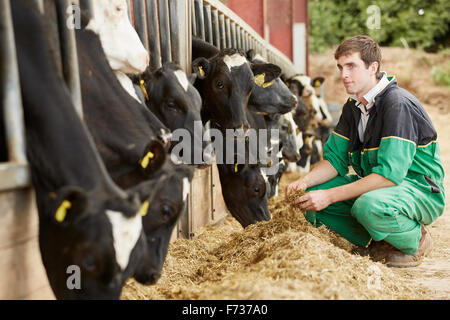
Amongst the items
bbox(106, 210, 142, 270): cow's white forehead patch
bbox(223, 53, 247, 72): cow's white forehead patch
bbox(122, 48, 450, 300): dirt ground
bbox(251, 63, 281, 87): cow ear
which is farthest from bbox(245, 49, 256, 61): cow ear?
bbox(106, 210, 142, 270): cow's white forehead patch

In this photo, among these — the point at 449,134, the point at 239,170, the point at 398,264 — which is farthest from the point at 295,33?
the point at 398,264

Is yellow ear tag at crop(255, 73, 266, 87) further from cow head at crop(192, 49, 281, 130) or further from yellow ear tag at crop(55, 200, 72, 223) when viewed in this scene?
yellow ear tag at crop(55, 200, 72, 223)

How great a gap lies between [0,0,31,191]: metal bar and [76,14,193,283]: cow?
1.80 ft

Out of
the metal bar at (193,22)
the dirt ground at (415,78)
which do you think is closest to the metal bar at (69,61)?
the metal bar at (193,22)

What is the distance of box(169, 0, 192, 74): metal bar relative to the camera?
4344 millimetres

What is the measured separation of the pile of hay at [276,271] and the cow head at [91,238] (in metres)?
0.54

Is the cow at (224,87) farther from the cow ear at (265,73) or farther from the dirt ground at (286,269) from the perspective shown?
the dirt ground at (286,269)

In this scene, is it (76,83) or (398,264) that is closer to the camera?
(76,83)

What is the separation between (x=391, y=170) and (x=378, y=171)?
83mm

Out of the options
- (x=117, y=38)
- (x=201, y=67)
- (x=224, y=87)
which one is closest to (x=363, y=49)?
(x=224, y=87)

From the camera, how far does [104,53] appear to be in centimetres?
272

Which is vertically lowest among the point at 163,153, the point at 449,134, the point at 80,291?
the point at 449,134
